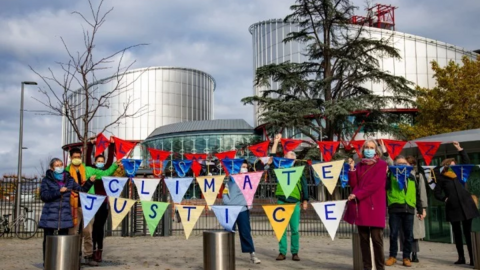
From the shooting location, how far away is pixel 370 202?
710 centimetres

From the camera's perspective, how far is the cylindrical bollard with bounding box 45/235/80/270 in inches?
301

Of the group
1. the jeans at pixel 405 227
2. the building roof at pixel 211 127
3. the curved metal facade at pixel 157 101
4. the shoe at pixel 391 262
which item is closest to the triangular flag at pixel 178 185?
the jeans at pixel 405 227

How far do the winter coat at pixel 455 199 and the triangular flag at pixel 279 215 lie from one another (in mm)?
3251

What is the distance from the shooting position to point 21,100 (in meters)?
21.9

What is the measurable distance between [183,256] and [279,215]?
3.59 meters

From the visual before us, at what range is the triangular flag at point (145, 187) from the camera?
8.84 meters

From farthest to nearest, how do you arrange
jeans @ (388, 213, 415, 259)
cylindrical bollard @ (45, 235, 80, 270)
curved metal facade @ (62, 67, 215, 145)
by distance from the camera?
curved metal facade @ (62, 67, 215, 145) < jeans @ (388, 213, 415, 259) < cylindrical bollard @ (45, 235, 80, 270)

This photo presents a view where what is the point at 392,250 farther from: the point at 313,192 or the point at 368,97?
the point at 368,97

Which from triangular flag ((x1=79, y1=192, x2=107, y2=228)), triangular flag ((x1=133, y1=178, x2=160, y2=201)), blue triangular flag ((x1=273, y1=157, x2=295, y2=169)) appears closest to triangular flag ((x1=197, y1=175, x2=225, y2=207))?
triangular flag ((x1=133, y1=178, x2=160, y2=201))

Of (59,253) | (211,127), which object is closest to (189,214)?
(59,253)

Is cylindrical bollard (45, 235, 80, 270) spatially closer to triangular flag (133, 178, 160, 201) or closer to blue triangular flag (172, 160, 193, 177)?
triangular flag (133, 178, 160, 201)

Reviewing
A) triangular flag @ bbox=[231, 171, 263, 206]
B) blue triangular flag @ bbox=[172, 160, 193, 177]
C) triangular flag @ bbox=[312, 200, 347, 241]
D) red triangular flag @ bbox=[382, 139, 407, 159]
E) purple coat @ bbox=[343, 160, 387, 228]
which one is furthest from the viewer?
red triangular flag @ bbox=[382, 139, 407, 159]

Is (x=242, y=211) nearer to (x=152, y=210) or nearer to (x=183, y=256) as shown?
(x=152, y=210)

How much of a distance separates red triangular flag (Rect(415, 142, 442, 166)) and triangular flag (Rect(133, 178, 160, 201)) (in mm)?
8073
